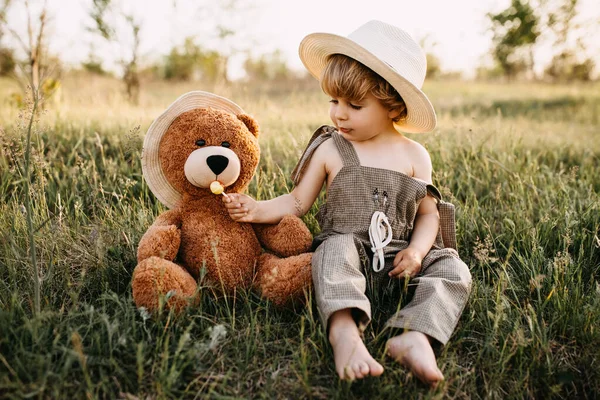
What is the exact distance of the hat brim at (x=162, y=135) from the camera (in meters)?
2.09

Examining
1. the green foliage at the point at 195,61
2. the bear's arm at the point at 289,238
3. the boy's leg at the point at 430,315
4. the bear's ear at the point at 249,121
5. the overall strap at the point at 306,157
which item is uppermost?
the green foliage at the point at 195,61

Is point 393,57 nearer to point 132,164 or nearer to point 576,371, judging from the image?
point 576,371

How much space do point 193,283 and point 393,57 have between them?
132 cm

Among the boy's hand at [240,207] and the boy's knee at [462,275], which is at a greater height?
the boy's hand at [240,207]

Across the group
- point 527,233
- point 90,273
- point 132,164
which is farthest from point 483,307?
point 132,164

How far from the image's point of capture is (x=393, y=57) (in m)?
2.11

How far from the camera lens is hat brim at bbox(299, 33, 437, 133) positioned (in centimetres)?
206

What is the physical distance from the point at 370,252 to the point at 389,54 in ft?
2.97

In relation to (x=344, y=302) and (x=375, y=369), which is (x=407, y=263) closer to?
(x=344, y=302)

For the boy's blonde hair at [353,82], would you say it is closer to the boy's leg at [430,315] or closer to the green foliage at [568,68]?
the boy's leg at [430,315]

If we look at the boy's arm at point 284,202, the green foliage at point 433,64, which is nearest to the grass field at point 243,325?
the boy's arm at point 284,202

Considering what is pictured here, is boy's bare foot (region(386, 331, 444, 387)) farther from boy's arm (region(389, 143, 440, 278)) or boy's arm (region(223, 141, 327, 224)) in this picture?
boy's arm (region(223, 141, 327, 224))

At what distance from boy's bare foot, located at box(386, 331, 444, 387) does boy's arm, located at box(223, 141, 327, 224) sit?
30.4 inches

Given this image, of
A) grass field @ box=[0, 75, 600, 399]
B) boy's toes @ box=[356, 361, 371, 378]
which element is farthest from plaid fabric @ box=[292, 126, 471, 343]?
boy's toes @ box=[356, 361, 371, 378]
